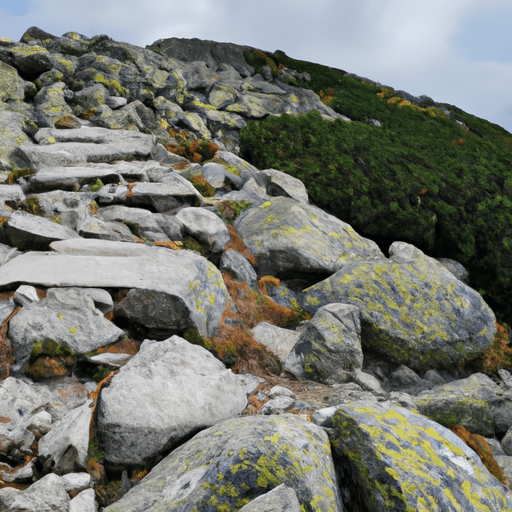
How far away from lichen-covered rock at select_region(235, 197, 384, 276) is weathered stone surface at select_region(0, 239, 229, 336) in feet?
10.5

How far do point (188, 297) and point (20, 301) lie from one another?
10.9 feet

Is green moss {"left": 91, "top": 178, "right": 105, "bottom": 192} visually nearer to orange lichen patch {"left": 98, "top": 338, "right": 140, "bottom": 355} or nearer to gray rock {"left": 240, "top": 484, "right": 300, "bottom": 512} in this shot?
orange lichen patch {"left": 98, "top": 338, "right": 140, "bottom": 355}

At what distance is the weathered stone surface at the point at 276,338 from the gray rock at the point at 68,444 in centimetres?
520

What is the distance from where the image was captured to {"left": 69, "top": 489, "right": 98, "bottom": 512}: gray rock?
5.12 metres

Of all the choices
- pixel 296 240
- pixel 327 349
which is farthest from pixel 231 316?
pixel 296 240

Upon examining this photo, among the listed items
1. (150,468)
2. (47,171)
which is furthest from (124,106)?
(150,468)

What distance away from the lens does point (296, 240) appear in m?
14.3

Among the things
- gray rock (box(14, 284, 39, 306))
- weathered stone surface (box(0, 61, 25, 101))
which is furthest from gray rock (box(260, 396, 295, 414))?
weathered stone surface (box(0, 61, 25, 101))

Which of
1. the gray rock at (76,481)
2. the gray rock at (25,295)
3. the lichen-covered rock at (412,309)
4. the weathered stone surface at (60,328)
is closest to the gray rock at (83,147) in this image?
the gray rock at (25,295)

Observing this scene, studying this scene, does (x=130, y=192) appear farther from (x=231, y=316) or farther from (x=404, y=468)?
(x=404, y=468)

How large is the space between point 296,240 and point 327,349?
460 cm

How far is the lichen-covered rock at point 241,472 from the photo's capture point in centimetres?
509

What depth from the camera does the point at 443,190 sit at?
20422mm

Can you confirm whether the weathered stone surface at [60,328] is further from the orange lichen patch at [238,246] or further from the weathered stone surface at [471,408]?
the weathered stone surface at [471,408]
